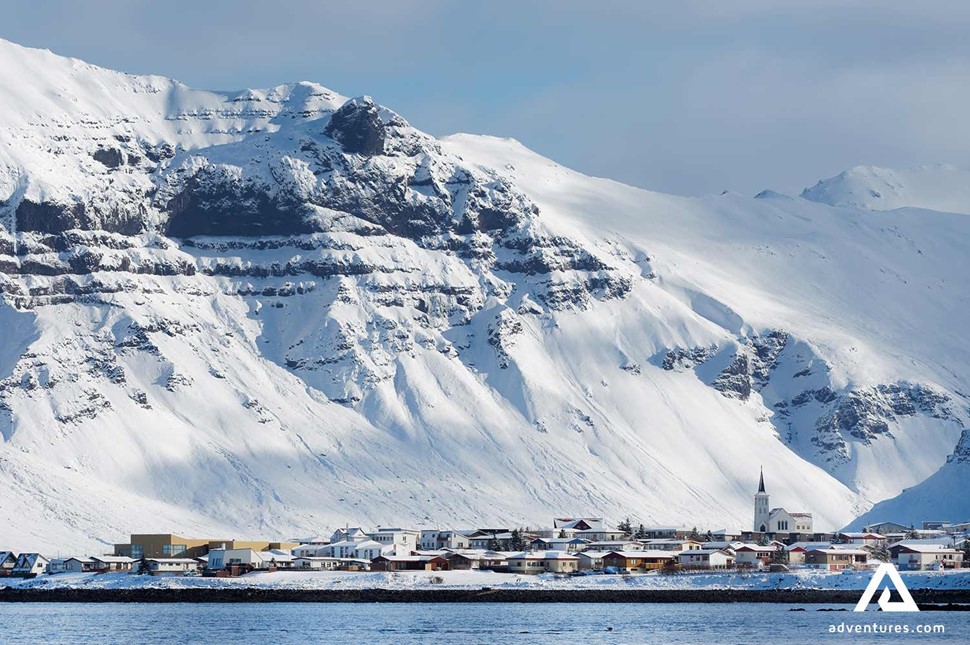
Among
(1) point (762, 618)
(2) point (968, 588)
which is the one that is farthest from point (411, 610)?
(2) point (968, 588)

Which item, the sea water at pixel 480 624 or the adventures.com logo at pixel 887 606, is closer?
the sea water at pixel 480 624

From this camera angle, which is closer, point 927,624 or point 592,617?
point 927,624

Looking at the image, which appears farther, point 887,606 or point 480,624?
point 887,606

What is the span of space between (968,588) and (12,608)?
79.1 m

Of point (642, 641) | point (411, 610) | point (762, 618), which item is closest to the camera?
point (642, 641)

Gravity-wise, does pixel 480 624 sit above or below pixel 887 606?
below

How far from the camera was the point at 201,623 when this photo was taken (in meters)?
177

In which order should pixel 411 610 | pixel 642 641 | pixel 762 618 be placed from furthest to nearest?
pixel 411 610
pixel 762 618
pixel 642 641

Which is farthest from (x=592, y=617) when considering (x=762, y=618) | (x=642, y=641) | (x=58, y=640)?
(x=58, y=640)

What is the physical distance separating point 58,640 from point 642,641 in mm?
39033

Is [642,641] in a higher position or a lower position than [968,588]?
lower

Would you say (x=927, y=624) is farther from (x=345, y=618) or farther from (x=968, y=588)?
(x=345, y=618)

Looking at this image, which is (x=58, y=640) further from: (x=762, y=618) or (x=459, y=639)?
(x=762, y=618)

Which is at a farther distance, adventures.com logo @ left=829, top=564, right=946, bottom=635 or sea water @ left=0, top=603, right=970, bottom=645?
adventures.com logo @ left=829, top=564, right=946, bottom=635
